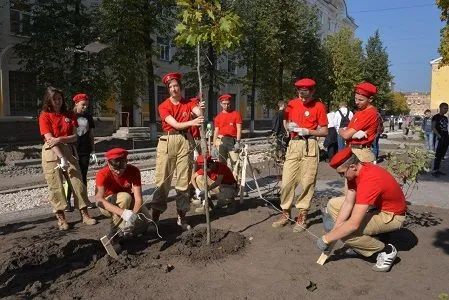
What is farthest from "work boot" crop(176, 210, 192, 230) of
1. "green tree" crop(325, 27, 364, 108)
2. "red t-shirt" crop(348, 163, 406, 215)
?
"green tree" crop(325, 27, 364, 108)

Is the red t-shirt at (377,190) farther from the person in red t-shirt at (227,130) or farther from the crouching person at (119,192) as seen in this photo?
the person in red t-shirt at (227,130)

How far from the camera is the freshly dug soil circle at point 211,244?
452 cm

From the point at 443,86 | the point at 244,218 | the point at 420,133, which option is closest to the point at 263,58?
the point at 420,133

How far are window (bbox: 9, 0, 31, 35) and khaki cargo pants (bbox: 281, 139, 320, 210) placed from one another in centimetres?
1405

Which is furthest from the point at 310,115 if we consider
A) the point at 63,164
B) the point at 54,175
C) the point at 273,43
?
the point at 273,43

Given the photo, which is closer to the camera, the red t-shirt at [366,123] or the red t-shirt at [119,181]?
the red t-shirt at [119,181]

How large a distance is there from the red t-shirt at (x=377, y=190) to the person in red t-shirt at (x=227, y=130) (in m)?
3.85

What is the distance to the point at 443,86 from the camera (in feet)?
148

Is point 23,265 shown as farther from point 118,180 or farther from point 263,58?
point 263,58

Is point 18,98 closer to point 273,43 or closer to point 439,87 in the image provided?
point 273,43

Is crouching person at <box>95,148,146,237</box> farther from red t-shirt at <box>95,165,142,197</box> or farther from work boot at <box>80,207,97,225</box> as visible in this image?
work boot at <box>80,207,97,225</box>

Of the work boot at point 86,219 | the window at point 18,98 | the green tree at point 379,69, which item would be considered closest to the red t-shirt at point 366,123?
the work boot at point 86,219

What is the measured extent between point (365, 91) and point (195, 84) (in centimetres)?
1992

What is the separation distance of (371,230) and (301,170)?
143 centimetres
